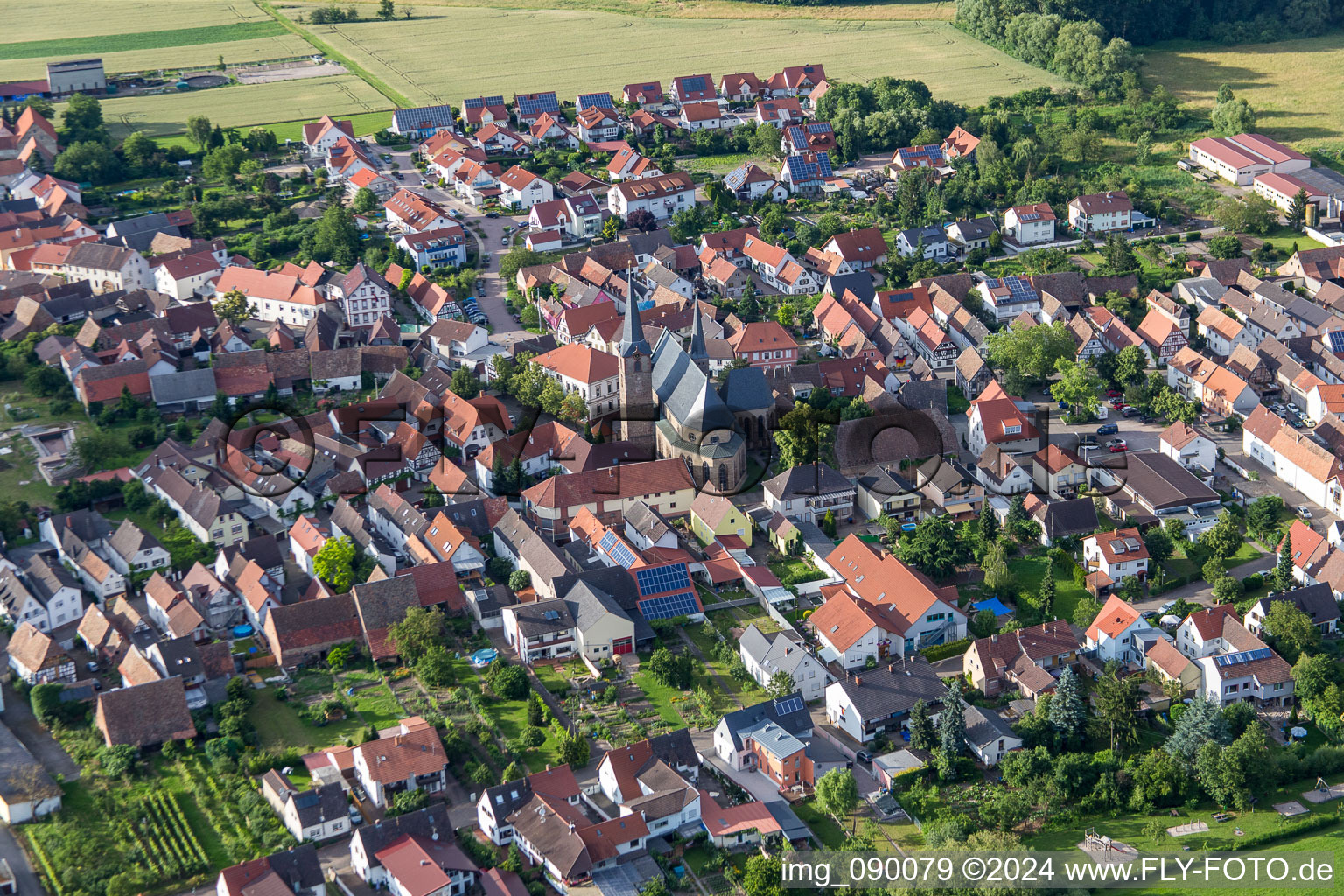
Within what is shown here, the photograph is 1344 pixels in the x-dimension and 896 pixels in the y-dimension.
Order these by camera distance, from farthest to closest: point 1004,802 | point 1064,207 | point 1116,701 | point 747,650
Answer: point 1064,207 < point 747,650 < point 1116,701 < point 1004,802

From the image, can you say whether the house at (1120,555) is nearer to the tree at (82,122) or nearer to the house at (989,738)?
the house at (989,738)

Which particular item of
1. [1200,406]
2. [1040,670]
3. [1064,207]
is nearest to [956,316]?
[1200,406]

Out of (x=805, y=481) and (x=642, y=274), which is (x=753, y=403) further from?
(x=642, y=274)

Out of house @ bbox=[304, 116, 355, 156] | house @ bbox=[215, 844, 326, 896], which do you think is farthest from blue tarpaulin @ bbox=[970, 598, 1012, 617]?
house @ bbox=[304, 116, 355, 156]

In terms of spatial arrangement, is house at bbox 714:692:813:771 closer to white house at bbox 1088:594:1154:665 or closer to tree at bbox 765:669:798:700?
tree at bbox 765:669:798:700

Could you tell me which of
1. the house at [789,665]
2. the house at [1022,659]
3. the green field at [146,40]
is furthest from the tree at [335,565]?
the green field at [146,40]

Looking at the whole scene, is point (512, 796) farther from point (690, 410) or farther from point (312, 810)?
point (690, 410)
